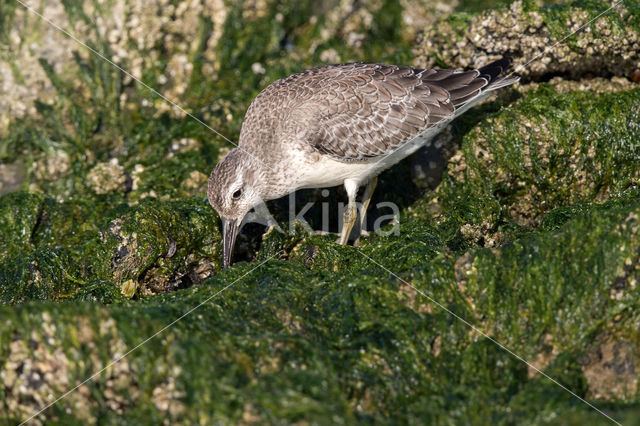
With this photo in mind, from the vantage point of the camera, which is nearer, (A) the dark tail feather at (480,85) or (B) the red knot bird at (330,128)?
(B) the red knot bird at (330,128)

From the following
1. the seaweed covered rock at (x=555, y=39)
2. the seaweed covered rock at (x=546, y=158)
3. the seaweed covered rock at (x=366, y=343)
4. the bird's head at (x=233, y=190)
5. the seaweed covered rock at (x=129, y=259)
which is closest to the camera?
the seaweed covered rock at (x=366, y=343)

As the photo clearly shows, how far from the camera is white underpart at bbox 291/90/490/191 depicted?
6.15m

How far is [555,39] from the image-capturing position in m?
7.04

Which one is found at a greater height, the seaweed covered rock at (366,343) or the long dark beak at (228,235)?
the seaweed covered rock at (366,343)

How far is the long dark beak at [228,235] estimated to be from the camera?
5.99 meters

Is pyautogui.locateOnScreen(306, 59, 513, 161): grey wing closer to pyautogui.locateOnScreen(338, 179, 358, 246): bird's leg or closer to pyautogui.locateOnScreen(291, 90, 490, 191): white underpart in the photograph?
pyautogui.locateOnScreen(291, 90, 490, 191): white underpart

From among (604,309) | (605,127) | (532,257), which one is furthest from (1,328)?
(605,127)

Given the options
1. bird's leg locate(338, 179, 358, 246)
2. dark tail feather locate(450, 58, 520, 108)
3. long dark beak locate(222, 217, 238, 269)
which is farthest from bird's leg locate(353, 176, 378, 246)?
long dark beak locate(222, 217, 238, 269)

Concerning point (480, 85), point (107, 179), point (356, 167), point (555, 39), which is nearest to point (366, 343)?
point (356, 167)

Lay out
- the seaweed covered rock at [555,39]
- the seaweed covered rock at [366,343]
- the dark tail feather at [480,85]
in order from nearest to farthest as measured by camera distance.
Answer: the seaweed covered rock at [366,343] < the dark tail feather at [480,85] < the seaweed covered rock at [555,39]

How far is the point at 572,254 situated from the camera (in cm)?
470

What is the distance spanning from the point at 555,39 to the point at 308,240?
11.4 feet

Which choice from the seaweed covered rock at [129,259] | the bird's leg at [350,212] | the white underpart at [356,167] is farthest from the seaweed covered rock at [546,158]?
the seaweed covered rock at [129,259]

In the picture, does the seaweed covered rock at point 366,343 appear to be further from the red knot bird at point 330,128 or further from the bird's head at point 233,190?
the red knot bird at point 330,128
